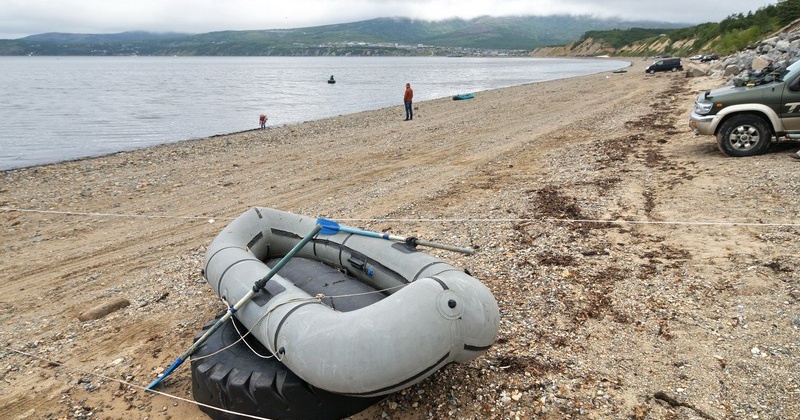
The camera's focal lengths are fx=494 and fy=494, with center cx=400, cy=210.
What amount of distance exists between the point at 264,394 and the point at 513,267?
3844mm

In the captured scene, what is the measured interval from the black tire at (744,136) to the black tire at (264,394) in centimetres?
1052

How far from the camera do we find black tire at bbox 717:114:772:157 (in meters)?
10.8

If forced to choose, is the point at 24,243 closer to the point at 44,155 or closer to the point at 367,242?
the point at 367,242

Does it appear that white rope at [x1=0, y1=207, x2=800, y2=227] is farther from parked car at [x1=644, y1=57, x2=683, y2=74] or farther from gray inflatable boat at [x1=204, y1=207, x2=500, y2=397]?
parked car at [x1=644, y1=57, x2=683, y2=74]

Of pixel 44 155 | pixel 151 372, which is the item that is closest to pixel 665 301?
pixel 151 372

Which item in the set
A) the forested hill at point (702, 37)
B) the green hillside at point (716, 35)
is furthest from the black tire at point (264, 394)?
the green hillside at point (716, 35)

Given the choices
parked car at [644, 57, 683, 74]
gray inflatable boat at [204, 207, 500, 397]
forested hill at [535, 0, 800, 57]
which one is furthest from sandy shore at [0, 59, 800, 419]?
parked car at [644, 57, 683, 74]

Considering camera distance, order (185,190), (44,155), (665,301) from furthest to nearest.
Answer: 1. (44,155)
2. (185,190)
3. (665,301)

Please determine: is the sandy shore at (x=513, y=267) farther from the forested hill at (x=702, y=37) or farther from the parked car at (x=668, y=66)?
the parked car at (x=668, y=66)

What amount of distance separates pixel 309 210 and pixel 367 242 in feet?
16.9

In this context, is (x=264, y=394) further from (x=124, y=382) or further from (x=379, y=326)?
(x=124, y=382)

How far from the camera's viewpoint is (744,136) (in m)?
11.0

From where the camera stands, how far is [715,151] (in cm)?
1197

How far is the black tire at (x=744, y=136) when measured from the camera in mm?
10766
